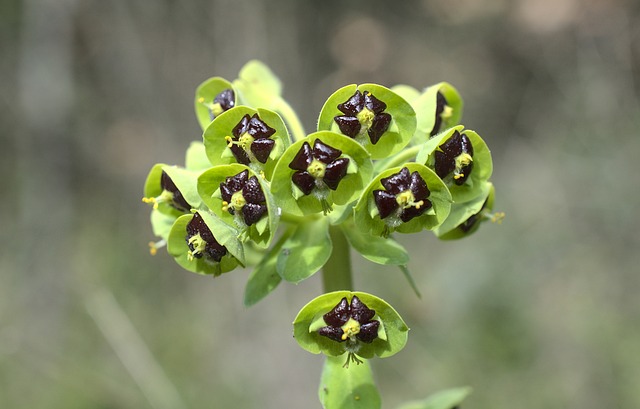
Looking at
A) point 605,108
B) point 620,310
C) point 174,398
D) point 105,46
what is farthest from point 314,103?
point 174,398

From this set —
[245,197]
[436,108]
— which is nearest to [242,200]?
[245,197]

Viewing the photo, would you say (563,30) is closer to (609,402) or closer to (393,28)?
(393,28)

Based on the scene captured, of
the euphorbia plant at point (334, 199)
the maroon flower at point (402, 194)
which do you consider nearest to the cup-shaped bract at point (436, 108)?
the euphorbia plant at point (334, 199)

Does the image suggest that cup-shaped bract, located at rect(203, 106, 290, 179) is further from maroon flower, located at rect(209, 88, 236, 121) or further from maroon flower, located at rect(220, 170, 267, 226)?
maroon flower, located at rect(209, 88, 236, 121)

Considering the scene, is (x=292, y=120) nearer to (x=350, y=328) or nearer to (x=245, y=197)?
(x=245, y=197)

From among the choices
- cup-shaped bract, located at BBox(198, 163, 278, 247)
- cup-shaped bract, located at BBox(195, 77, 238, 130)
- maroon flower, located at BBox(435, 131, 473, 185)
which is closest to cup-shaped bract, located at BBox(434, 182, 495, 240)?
maroon flower, located at BBox(435, 131, 473, 185)

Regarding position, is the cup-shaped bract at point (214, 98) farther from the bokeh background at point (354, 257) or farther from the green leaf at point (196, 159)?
the bokeh background at point (354, 257)

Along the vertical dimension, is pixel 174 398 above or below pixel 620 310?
below
